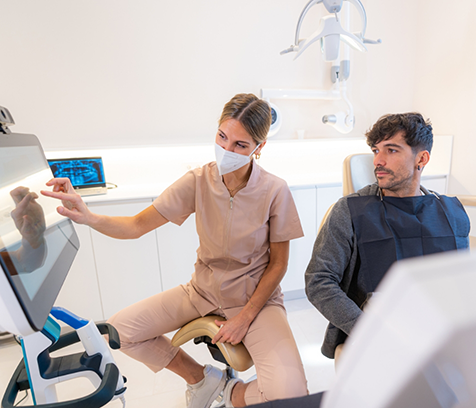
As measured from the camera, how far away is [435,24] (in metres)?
2.54

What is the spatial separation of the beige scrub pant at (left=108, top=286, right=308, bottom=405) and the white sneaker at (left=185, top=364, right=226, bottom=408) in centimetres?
15

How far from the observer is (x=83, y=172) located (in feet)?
6.58

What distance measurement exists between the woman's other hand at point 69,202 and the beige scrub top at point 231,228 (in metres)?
0.34

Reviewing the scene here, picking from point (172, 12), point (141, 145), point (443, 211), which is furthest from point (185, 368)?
point (172, 12)

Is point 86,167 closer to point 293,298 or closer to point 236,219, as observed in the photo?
point 236,219

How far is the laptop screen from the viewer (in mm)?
1957

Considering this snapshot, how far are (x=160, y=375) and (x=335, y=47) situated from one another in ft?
6.69

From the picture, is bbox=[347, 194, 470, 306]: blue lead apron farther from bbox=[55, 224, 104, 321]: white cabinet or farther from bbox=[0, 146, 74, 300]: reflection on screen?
bbox=[55, 224, 104, 321]: white cabinet

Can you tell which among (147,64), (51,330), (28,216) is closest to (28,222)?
(28,216)

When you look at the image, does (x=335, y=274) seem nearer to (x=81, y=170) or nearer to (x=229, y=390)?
(x=229, y=390)

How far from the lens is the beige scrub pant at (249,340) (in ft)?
3.22

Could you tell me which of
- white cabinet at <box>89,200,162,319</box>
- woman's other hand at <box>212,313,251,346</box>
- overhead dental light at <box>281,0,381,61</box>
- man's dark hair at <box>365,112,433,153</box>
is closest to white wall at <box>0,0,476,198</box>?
white cabinet at <box>89,200,162,319</box>

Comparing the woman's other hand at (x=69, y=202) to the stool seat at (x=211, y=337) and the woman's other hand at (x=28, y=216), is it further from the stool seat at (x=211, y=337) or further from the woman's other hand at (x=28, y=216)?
the stool seat at (x=211, y=337)

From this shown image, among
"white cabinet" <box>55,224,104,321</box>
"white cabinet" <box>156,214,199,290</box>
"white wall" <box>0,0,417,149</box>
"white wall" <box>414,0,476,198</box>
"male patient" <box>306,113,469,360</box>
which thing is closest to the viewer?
"male patient" <box>306,113,469,360</box>
